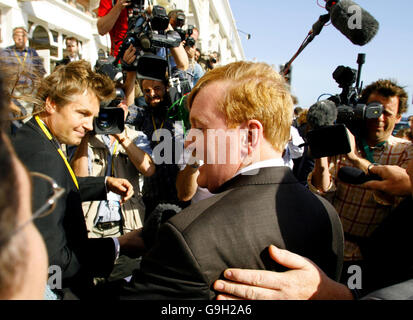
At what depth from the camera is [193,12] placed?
1919 cm

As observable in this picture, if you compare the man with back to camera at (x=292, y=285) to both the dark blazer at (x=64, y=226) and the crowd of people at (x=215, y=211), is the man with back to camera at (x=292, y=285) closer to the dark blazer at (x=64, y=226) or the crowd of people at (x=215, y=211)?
the crowd of people at (x=215, y=211)

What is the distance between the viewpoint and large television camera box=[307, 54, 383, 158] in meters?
1.71

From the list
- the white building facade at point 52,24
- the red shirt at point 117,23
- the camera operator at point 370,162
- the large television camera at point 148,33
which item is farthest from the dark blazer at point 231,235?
the white building facade at point 52,24

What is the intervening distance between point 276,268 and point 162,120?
1922 mm

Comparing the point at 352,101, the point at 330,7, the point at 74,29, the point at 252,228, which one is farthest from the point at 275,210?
the point at 74,29

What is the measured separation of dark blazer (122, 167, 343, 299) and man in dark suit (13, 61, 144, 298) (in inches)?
18.5

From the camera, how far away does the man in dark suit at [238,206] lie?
0.96m

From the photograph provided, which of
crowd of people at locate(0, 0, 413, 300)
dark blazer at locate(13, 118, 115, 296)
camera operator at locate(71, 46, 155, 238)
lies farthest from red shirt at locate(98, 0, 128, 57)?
dark blazer at locate(13, 118, 115, 296)

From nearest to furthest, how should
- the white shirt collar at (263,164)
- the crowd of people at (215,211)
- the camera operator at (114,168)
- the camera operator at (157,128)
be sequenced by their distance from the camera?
the crowd of people at (215,211) < the white shirt collar at (263,164) < the camera operator at (114,168) < the camera operator at (157,128)

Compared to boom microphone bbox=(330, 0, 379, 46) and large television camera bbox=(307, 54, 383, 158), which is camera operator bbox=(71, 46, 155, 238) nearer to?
large television camera bbox=(307, 54, 383, 158)

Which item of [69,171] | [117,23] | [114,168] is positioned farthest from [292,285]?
[117,23]

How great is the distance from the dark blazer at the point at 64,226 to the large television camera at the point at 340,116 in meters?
1.29

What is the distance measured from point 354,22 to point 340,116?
588 mm
